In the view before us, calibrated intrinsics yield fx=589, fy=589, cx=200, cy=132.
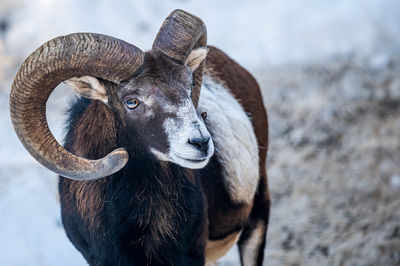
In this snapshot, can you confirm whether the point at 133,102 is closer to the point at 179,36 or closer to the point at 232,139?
the point at 179,36

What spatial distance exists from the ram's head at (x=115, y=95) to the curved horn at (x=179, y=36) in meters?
0.01

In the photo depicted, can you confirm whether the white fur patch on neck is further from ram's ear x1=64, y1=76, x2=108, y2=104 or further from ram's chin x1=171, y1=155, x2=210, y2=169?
ram's chin x1=171, y1=155, x2=210, y2=169

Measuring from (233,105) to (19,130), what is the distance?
9.24 ft

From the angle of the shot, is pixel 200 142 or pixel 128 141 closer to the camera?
pixel 200 142

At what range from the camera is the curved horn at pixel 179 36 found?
500 cm

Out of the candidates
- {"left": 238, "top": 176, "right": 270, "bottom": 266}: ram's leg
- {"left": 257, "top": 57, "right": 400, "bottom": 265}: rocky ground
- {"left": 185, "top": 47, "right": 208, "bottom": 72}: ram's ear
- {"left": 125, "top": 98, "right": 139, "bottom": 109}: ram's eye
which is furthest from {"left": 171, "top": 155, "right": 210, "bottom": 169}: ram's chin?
{"left": 257, "top": 57, "right": 400, "bottom": 265}: rocky ground

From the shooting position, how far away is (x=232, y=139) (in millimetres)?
6492

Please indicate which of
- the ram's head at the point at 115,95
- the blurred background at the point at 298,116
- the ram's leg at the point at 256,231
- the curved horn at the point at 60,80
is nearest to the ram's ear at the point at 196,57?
the ram's head at the point at 115,95

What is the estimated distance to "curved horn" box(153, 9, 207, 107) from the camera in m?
5.00

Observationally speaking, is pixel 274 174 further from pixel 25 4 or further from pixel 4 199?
pixel 25 4

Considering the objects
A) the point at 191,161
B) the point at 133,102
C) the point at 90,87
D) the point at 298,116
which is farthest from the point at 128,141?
the point at 298,116

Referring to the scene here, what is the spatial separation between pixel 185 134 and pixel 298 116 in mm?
8487

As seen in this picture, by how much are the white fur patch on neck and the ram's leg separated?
318 mm

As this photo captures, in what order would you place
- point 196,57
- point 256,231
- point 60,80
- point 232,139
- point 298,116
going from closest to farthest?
point 60,80 < point 196,57 < point 232,139 < point 256,231 < point 298,116
